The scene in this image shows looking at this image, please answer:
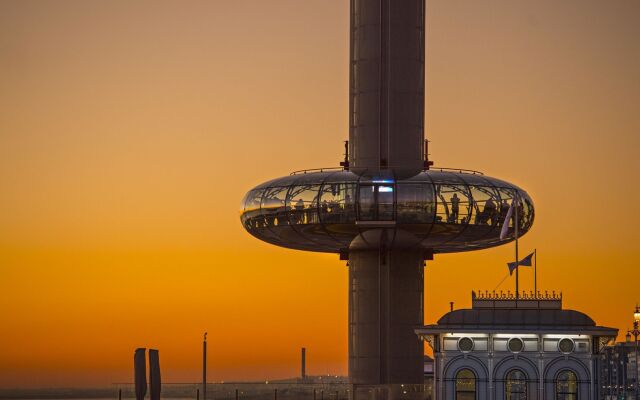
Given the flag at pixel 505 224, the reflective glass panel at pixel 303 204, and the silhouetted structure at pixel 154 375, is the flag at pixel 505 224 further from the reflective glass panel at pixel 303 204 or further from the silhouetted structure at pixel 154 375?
the silhouetted structure at pixel 154 375

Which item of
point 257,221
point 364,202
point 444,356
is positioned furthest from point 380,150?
point 444,356

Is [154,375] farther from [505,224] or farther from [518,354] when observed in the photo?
[505,224]

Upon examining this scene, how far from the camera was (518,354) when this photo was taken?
3172 inches

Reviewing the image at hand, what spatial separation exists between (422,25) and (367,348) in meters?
20.0

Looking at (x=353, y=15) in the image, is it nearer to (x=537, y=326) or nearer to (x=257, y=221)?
(x=257, y=221)

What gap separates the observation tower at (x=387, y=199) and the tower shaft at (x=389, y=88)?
0.20ft

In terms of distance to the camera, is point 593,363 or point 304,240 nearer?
point 593,363

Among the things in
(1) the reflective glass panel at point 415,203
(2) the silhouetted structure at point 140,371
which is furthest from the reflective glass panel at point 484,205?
(2) the silhouetted structure at point 140,371

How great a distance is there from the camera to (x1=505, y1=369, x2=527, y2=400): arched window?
8056 cm

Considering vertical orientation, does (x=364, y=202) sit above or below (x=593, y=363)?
above

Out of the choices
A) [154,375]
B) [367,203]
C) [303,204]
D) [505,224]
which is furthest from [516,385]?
[303,204]

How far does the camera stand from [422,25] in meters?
95.2

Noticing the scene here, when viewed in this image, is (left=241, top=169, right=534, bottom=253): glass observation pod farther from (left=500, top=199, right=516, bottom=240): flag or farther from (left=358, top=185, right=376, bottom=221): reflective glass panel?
(left=500, top=199, right=516, bottom=240): flag

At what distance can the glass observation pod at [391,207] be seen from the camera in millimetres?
93188
